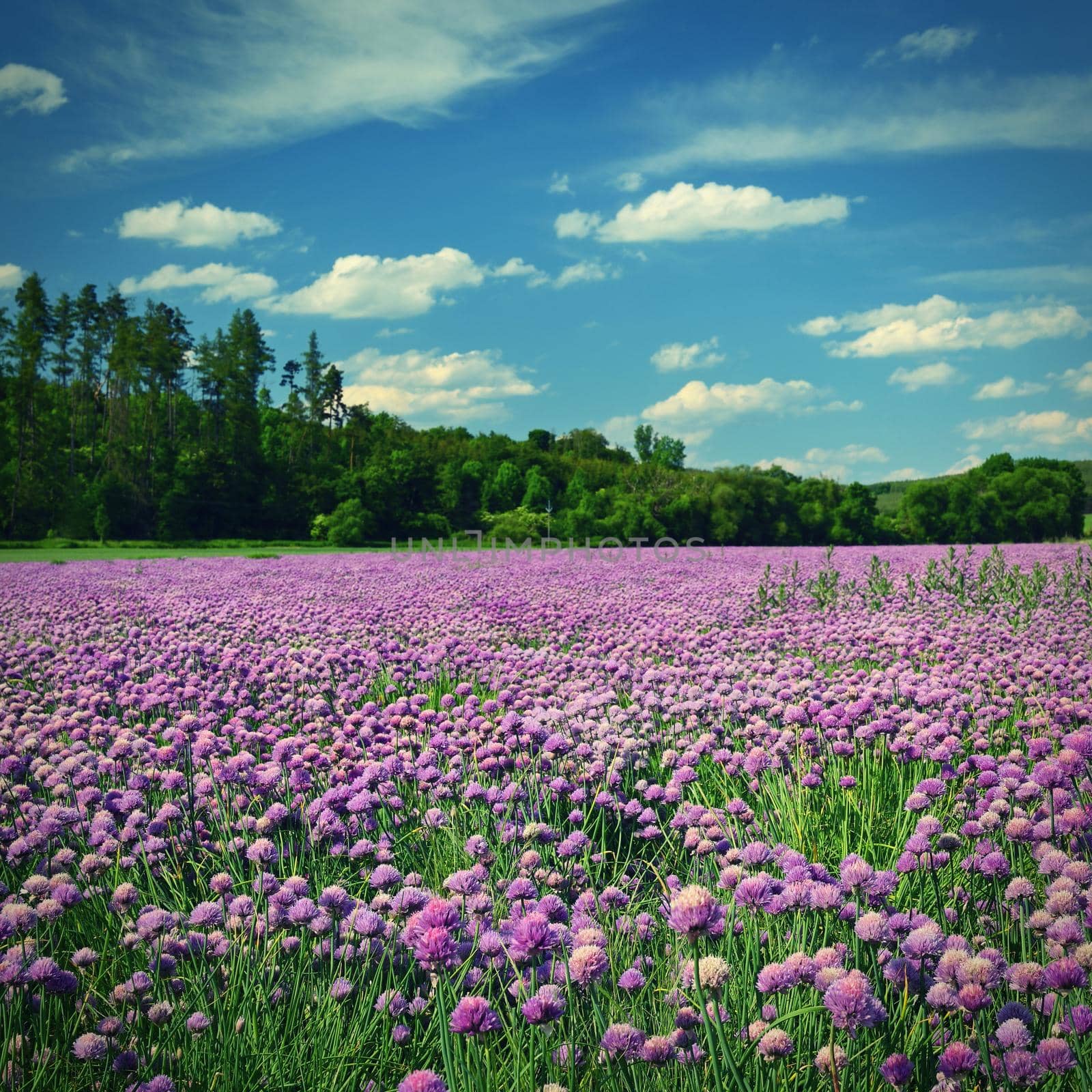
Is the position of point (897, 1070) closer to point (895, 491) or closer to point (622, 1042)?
point (622, 1042)

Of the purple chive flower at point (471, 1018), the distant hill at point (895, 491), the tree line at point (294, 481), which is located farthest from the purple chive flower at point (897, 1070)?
the distant hill at point (895, 491)

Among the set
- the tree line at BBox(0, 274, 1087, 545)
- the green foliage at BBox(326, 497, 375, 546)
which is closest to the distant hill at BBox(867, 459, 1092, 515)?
the tree line at BBox(0, 274, 1087, 545)

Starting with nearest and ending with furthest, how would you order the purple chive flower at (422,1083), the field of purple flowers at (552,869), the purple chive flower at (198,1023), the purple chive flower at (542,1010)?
1. the purple chive flower at (422,1083)
2. the purple chive flower at (542,1010)
3. the field of purple flowers at (552,869)
4. the purple chive flower at (198,1023)

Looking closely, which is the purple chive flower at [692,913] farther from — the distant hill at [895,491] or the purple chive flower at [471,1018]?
the distant hill at [895,491]

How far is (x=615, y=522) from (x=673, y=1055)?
4430cm

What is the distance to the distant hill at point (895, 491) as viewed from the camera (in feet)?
179

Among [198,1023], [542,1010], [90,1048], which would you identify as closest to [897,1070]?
[542,1010]

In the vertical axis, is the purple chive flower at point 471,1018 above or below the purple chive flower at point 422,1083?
above

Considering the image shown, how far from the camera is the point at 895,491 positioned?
10625 cm

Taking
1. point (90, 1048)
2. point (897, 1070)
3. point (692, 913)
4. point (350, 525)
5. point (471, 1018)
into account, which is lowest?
point (90, 1048)

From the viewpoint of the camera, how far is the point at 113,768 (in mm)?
3725

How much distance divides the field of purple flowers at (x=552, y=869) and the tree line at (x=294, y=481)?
35.7 m

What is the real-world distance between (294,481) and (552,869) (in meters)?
50.9

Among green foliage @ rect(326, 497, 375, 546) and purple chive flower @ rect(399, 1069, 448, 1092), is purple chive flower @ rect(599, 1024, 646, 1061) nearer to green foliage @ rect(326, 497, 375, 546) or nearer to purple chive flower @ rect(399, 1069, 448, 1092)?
purple chive flower @ rect(399, 1069, 448, 1092)
